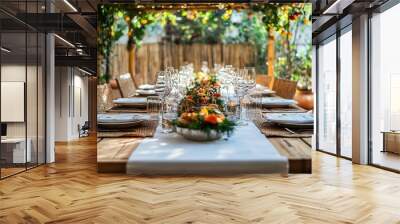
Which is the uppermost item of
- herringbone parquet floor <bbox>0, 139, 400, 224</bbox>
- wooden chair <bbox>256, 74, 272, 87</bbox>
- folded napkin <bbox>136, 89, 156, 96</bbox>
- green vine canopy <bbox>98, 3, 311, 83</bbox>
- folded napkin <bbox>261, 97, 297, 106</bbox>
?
green vine canopy <bbox>98, 3, 311, 83</bbox>

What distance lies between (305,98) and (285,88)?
122 millimetres

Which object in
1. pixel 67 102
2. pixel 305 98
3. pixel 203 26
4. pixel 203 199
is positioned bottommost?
pixel 203 199

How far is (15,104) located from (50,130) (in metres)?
1.23

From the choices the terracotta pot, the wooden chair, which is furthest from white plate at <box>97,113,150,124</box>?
the terracotta pot

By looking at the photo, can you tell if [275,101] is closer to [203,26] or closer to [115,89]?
[203,26]

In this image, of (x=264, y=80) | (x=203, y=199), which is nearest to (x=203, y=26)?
(x=264, y=80)

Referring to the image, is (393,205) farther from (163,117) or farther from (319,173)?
(163,117)

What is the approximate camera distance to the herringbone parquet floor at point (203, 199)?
3779 mm

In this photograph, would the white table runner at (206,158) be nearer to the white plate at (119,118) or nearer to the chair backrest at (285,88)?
the white plate at (119,118)

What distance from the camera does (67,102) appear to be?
13008 mm

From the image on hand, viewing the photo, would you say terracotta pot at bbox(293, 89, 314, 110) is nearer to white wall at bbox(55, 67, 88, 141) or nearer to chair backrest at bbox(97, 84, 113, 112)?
chair backrest at bbox(97, 84, 113, 112)

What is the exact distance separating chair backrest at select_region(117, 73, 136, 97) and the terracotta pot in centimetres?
86

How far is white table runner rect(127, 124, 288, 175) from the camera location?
5.63 feet

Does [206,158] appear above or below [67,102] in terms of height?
below
